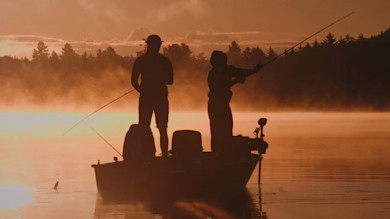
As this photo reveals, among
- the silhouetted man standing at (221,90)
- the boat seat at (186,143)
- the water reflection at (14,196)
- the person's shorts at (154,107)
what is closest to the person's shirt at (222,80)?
the silhouetted man standing at (221,90)

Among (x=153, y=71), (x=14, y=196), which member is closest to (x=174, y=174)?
(x=153, y=71)

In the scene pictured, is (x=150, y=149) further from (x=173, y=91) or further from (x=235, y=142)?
(x=173, y=91)

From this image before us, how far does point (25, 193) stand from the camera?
19656 millimetres

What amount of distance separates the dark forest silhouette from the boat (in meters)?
94.1

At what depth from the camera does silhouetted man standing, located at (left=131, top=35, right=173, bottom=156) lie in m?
20.1

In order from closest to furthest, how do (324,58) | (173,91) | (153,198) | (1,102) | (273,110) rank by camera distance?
1. (153,198)
2. (273,110)
3. (324,58)
4. (173,91)
5. (1,102)

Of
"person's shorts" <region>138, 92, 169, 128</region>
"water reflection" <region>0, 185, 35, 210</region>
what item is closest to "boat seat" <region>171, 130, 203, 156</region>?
"person's shorts" <region>138, 92, 169, 128</region>

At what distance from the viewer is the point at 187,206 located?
17.7 metres

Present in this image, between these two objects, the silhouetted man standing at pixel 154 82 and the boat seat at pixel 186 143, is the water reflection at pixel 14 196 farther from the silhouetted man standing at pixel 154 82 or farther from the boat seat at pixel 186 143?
the boat seat at pixel 186 143

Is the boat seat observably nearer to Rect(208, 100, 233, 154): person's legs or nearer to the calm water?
Rect(208, 100, 233, 154): person's legs

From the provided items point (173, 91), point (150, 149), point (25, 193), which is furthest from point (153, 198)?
point (173, 91)

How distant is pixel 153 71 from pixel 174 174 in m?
2.44

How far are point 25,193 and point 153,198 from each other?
249 centimetres

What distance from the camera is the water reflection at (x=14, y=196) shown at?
58.5 feet
